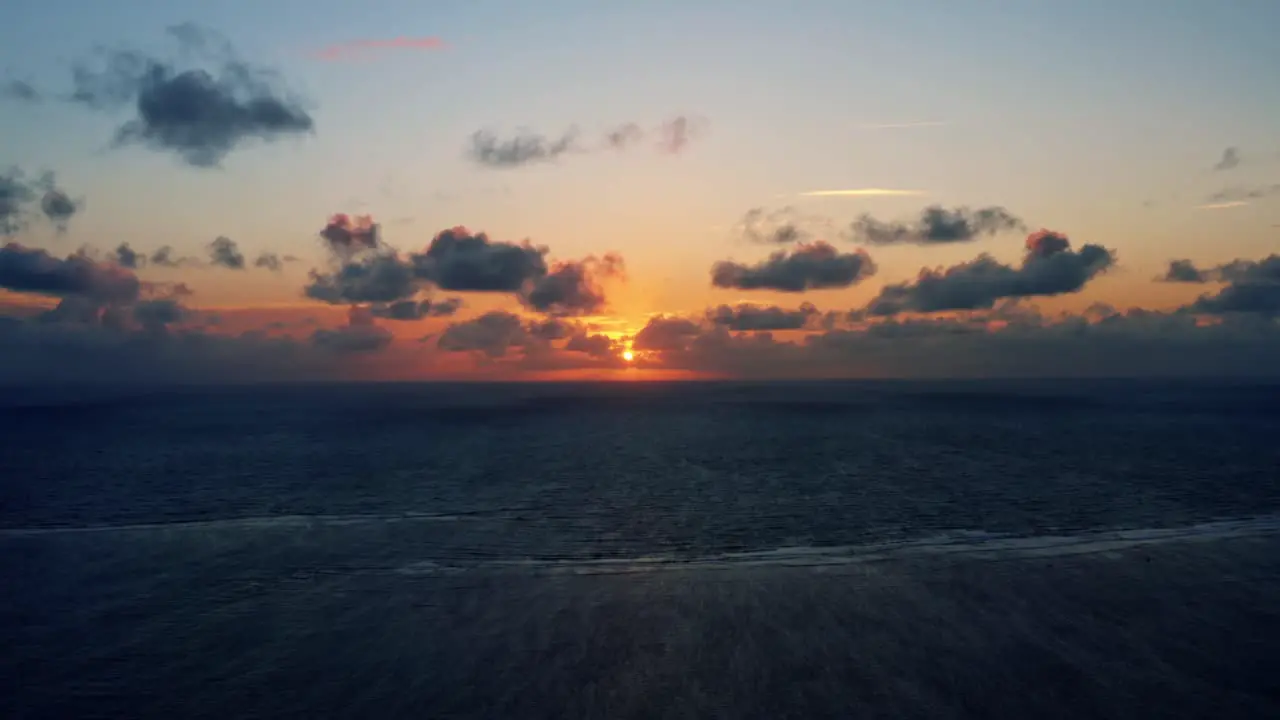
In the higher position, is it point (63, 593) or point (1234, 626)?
point (63, 593)

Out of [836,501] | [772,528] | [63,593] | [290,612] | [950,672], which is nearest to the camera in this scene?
[950,672]

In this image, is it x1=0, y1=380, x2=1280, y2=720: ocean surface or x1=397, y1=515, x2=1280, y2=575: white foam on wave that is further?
x1=397, y1=515, x2=1280, y2=575: white foam on wave

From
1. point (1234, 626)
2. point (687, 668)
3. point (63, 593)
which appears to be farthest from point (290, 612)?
point (1234, 626)

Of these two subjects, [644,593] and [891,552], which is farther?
[891,552]

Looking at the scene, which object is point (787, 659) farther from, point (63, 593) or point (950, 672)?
point (63, 593)
